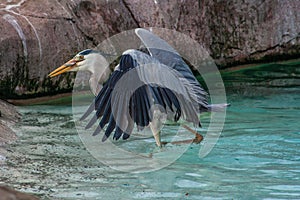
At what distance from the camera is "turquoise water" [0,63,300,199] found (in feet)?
14.5

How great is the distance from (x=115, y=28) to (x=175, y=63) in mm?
2953

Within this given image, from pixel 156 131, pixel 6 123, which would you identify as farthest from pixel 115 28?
pixel 156 131

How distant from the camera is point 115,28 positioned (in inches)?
343

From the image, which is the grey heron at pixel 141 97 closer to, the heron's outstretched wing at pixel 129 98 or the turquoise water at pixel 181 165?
the heron's outstretched wing at pixel 129 98

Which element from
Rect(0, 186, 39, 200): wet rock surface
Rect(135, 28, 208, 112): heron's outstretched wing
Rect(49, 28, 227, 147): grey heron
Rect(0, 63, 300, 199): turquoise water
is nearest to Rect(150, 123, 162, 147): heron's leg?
Rect(49, 28, 227, 147): grey heron

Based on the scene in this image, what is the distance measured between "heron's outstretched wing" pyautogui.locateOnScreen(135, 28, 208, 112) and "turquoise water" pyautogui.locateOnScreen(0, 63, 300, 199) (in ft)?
Result: 1.53

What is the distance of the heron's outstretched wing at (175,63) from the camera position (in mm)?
5590

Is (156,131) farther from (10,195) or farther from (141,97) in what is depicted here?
(10,195)

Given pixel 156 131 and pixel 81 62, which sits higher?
pixel 81 62

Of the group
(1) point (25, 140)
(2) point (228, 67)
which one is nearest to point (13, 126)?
(1) point (25, 140)

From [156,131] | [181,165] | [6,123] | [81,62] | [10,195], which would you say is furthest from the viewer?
[81,62]

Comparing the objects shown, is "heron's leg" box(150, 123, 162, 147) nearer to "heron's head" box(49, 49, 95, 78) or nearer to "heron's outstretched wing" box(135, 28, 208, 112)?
"heron's outstretched wing" box(135, 28, 208, 112)

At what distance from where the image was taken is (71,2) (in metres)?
8.34

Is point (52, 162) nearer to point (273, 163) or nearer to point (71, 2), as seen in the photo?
point (273, 163)
